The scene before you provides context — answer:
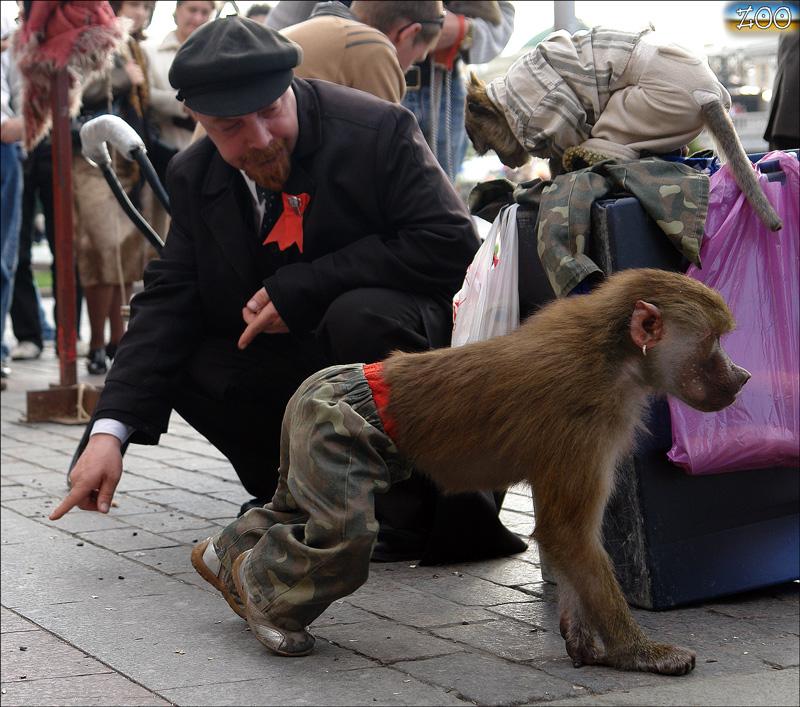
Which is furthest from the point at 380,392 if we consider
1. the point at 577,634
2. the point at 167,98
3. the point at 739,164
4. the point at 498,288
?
the point at 167,98

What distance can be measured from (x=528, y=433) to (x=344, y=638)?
824 millimetres

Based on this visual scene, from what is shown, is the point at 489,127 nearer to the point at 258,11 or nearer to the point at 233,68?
the point at 233,68

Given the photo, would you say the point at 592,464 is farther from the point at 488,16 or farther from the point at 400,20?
the point at 488,16

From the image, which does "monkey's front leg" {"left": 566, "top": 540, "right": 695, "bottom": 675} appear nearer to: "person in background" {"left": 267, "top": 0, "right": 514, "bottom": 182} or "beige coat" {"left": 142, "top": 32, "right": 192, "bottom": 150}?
"person in background" {"left": 267, "top": 0, "right": 514, "bottom": 182}

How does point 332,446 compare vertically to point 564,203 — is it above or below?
below

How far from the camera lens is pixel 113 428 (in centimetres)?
386

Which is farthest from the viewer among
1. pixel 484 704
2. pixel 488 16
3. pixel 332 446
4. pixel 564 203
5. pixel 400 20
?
pixel 488 16

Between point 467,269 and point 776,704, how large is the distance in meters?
1.59

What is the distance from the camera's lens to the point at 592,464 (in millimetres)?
2947

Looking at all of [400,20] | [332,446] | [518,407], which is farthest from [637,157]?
[400,20]

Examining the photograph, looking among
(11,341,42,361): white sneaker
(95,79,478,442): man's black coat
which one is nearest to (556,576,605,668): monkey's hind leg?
(95,79,478,442): man's black coat

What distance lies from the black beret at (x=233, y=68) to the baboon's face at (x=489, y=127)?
1.79 feet

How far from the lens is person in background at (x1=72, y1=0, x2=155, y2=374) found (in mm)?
8055

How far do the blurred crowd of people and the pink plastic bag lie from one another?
1.86 meters
